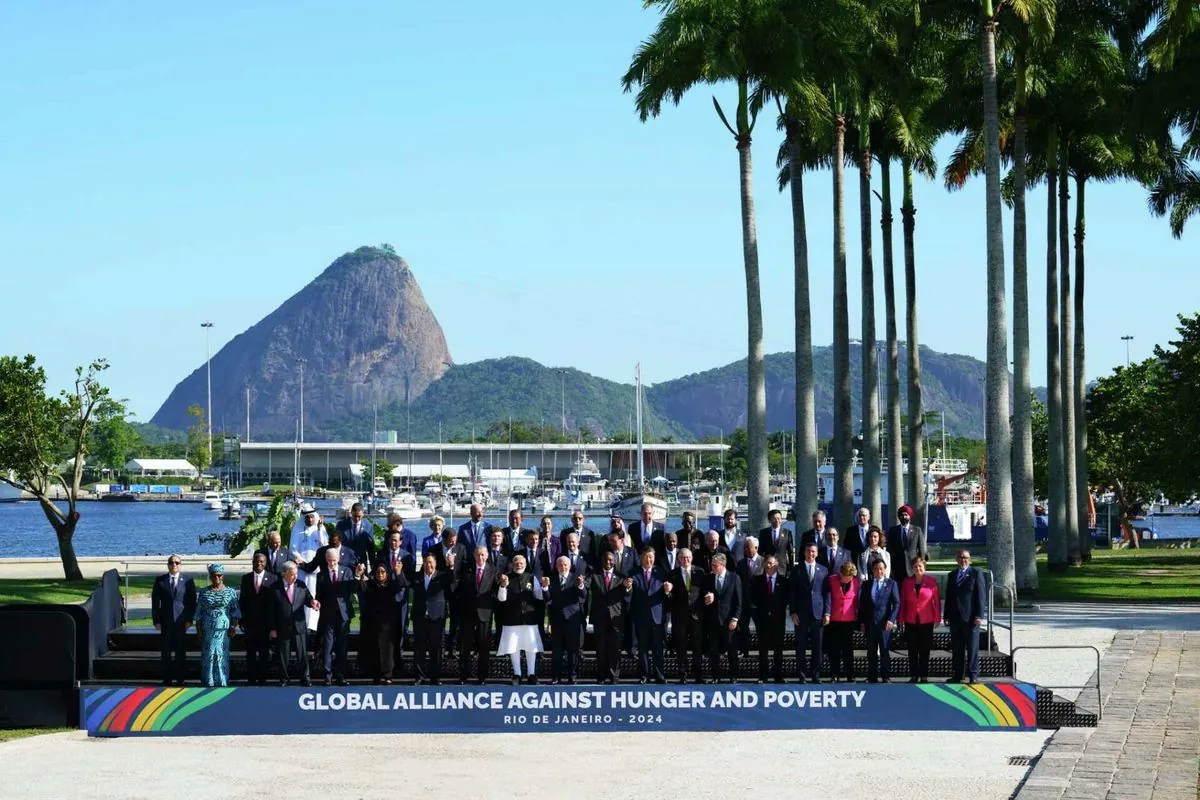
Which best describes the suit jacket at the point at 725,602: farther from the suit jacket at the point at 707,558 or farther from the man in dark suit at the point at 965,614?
the man in dark suit at the point at 965,614

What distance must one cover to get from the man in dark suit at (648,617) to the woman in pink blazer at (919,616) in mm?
3112

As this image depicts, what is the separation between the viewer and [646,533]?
22141 millimetres

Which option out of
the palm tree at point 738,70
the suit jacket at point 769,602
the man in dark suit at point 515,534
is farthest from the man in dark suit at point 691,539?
the palm tree at point 738,70

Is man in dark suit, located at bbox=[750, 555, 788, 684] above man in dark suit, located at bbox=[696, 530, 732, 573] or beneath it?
beneath

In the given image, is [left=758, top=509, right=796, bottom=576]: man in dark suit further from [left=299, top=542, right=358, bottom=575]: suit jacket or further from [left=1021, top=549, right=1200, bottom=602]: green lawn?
[left=1021, top=549, right=1200, bottom=602]: green lawn

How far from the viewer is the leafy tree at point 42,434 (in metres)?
39.5

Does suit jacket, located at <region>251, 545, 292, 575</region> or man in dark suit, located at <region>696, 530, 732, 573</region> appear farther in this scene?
man in dark suit, located at <region>696, 530, 732, 573</region>

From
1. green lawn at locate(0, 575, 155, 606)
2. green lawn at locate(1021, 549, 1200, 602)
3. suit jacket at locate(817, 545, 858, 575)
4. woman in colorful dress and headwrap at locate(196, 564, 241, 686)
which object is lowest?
green lawn at locate(1021, 549, 1200, 602)

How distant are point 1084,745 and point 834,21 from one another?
21.5 metres

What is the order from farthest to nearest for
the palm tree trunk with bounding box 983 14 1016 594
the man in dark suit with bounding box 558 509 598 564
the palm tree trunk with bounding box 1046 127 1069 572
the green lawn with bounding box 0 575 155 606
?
the palm tree trunk with bounding box 1046 127 1069 572 → the green lawn with bounding box 0 575 155 606 → the palm tree trunk with bounding box 983 14 1016 594 → the man in dark suit with bounding box 558 509 598 564

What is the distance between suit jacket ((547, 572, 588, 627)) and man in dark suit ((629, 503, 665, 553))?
1.50 metres

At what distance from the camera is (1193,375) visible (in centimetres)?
4550

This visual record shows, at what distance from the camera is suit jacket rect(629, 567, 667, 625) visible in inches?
791

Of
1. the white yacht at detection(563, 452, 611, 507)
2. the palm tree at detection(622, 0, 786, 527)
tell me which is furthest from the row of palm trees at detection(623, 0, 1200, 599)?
the white yacht at detection(563, 452, 611, 507)
